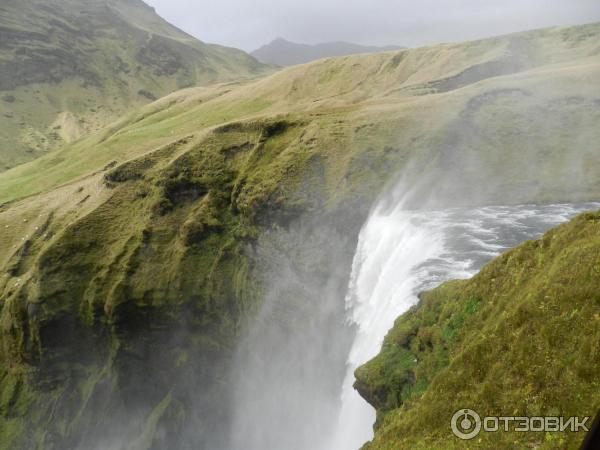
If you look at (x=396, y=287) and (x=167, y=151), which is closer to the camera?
(x=396, y=287)

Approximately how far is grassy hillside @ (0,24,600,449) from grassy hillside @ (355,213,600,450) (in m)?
24.7

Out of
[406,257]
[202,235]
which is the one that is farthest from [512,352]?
[202,235]

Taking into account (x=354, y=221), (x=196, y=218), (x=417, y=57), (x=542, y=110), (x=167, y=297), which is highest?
(x=417, y=57)

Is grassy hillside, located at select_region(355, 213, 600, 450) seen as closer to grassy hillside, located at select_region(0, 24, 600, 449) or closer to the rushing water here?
the rushing water

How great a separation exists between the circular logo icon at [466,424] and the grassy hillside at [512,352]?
0.18 m

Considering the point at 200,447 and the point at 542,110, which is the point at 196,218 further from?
the point at 542,110

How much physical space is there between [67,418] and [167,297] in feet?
60.7

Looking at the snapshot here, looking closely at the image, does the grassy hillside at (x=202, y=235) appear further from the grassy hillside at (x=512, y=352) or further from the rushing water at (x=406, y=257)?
the grassy hillside at (x=512, y=352)

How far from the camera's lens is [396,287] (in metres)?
28.6

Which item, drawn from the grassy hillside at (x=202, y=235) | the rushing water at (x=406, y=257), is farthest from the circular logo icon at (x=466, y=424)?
the grassy hillside at (x=202, y=235)

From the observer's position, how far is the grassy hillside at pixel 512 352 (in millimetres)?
11047

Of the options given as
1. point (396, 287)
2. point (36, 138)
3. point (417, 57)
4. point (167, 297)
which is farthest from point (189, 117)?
point (36, 138)

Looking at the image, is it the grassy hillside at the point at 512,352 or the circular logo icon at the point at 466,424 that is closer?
the grassy hillside at the point at 512,352

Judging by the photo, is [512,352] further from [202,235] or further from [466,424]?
[202,235]
